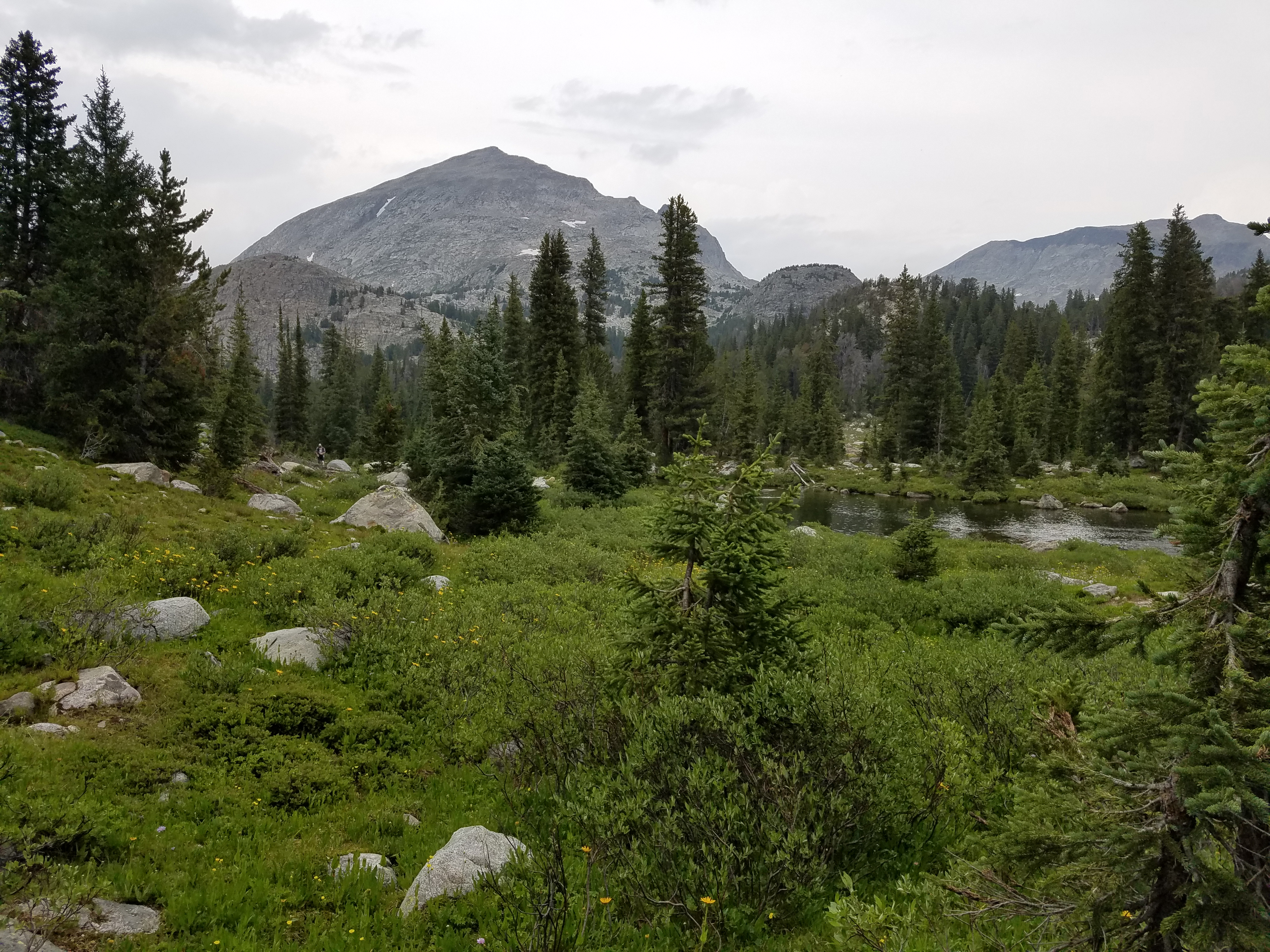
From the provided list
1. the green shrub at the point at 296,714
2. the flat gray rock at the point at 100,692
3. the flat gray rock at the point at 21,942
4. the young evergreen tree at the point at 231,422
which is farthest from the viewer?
the young evergreen tree at the point at 231,422

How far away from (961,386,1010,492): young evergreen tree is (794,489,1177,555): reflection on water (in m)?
2.97

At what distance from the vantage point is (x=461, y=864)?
5543 millimetres

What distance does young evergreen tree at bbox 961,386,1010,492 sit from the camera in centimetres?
5119

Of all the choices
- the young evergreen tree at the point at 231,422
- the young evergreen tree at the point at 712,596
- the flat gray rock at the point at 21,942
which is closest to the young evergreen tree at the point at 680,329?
the young evergreen tree at the point at 231,422

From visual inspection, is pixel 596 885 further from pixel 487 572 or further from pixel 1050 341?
pixel 1050 341

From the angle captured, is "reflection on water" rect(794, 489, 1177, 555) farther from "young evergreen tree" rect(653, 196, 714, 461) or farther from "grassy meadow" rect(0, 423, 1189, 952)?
"grassy meadow" rect(0, 423, 1189, 952)

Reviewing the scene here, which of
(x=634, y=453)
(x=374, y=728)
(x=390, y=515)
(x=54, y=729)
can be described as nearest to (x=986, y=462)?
(x=634, y=453)

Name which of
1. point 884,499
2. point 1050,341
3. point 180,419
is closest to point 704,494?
point 180,419

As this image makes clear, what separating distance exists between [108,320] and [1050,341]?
137 m

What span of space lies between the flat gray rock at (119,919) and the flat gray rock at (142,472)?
18901 mm

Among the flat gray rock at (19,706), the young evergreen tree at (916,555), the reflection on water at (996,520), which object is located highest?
the flat gray rock at (19,706)

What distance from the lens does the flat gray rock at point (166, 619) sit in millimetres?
9516

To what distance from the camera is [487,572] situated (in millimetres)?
15828

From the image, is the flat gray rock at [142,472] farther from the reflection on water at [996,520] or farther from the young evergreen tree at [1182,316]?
the young evergreen tree at [1182,316]
